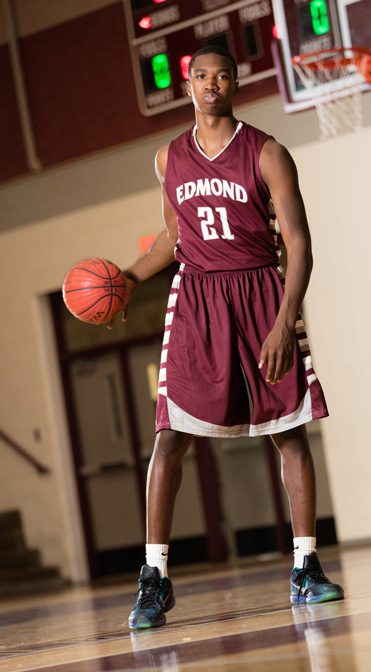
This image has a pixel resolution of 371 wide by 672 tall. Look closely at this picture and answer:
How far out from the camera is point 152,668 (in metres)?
2.52

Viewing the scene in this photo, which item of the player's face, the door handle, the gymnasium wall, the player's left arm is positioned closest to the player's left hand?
the player's left arm

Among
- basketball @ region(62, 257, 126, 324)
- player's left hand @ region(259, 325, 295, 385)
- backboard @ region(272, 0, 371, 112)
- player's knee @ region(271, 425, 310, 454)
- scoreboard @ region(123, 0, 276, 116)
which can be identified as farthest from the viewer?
scoreboard @ region(123, 0, 276, 116)

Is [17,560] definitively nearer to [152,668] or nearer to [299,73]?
[299,73]

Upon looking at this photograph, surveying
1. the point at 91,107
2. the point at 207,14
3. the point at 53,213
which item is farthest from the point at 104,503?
the point at 207,14

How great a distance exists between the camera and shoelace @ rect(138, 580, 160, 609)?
3471 millimetres

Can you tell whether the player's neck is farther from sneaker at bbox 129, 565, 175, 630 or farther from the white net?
the white net

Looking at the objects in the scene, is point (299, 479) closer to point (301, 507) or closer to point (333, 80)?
point (301, 507)

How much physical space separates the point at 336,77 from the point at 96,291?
188 inches

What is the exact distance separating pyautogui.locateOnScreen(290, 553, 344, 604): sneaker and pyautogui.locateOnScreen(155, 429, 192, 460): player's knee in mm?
498

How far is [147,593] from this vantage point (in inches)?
137

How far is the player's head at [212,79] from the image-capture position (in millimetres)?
3619

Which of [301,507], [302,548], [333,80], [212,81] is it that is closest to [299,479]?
[301,507]

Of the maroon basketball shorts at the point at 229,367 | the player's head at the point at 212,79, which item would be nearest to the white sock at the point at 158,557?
the maroon basketball shorts at the point at 229,367

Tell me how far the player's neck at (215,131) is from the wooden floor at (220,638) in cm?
140
